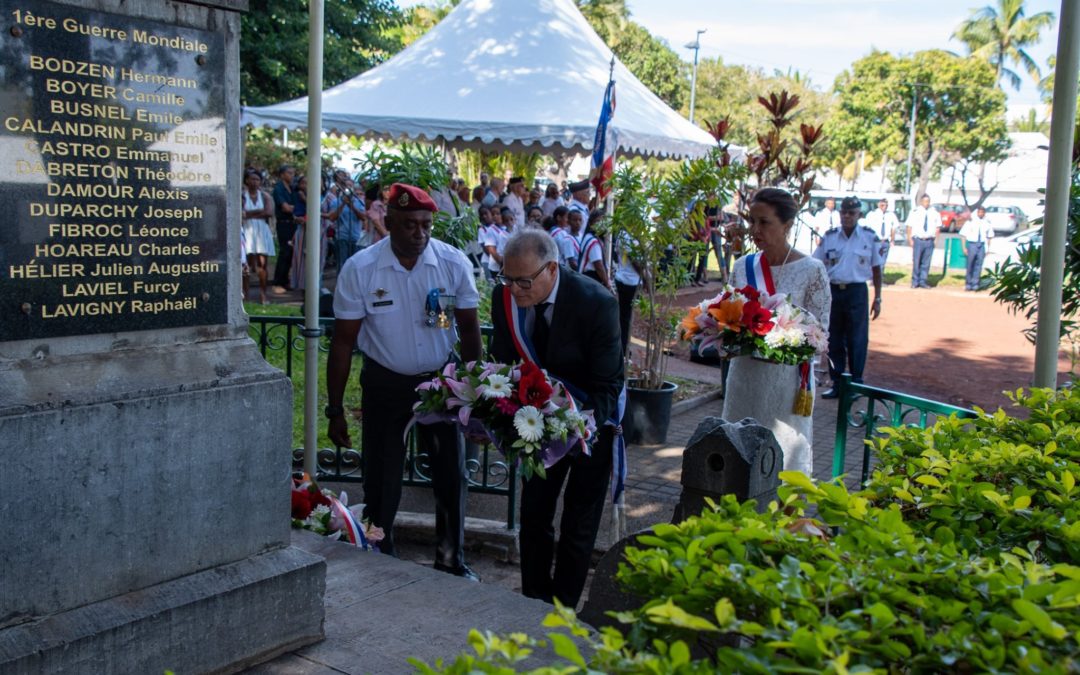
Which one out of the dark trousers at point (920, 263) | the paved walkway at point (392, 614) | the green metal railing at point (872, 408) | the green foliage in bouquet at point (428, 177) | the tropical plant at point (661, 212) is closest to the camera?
the paved walkway at point (392, 614)

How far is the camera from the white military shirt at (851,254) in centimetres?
1073

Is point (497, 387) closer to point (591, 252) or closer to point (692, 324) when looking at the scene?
point (692, 324)

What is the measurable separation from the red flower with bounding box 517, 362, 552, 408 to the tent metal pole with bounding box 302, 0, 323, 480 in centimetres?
168

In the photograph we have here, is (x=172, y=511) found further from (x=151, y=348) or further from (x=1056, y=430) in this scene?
(x=1056, y=430)

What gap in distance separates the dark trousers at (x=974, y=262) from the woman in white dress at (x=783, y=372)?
19.8 metres

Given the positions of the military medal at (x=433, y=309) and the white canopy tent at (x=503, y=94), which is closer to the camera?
the military medal at (x=433, y=309)

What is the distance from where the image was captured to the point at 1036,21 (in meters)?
60.8

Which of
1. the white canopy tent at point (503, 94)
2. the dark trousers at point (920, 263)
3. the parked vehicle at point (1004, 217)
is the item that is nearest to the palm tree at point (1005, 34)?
the parked vehicle at point (1004, 217)

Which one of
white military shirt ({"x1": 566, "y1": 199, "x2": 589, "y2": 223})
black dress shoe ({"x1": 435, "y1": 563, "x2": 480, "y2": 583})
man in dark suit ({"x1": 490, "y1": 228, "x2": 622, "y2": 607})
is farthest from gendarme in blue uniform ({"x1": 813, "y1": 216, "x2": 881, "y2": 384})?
man in dark suit ({"x1": 490, "y1": 228, "x2": 622, "y2": 607})

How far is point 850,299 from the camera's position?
426 inches

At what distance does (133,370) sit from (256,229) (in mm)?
13173

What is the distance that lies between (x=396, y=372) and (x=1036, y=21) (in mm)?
66786

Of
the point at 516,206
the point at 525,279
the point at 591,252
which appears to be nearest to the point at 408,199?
the point at 525,279

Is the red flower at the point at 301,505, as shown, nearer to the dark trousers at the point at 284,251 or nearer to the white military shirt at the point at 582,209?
the white military shirt at the point at 582,209
